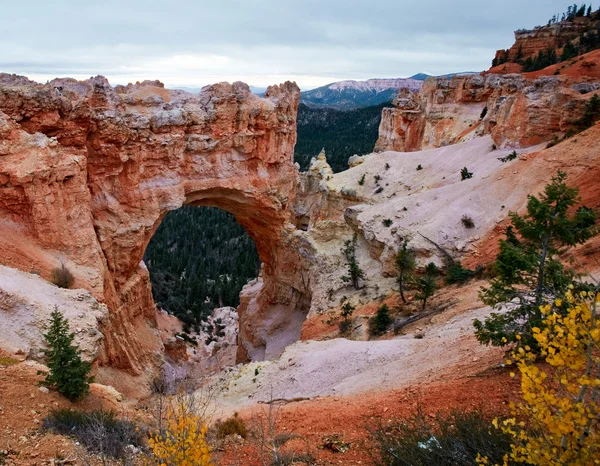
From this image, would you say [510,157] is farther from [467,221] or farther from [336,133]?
[336,133]

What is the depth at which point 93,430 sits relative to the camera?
7449 millimetres

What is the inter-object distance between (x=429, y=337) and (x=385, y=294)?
677 centimetres

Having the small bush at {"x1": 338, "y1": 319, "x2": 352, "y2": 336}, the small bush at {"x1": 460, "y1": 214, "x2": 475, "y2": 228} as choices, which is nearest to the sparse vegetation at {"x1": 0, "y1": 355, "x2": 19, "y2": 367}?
the small bush at {"x1": 338, "y1": 319, "x2": 352, "y2": 336}

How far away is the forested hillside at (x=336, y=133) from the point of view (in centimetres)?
8744

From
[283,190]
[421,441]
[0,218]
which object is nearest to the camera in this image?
[421,441]

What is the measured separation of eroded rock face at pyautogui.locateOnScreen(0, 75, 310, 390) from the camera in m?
15.8

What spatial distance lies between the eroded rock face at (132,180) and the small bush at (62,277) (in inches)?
14.6

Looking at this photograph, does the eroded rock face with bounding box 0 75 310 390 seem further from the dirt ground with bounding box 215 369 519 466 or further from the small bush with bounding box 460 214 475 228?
the small bush with bounding box 460 214 475 228

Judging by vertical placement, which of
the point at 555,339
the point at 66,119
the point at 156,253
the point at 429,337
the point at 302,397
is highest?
the point at 66,119

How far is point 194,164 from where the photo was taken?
23.3 metres

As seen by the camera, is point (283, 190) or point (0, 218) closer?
Result: point (0, 218)

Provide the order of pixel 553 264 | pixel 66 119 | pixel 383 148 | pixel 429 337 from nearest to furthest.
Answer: pixel 553 264
pixel 429 337
pixel 66 119
pixel 383 148

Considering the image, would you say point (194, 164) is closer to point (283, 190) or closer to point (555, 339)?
point (283, 190)

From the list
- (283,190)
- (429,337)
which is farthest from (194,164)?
(429,337)
